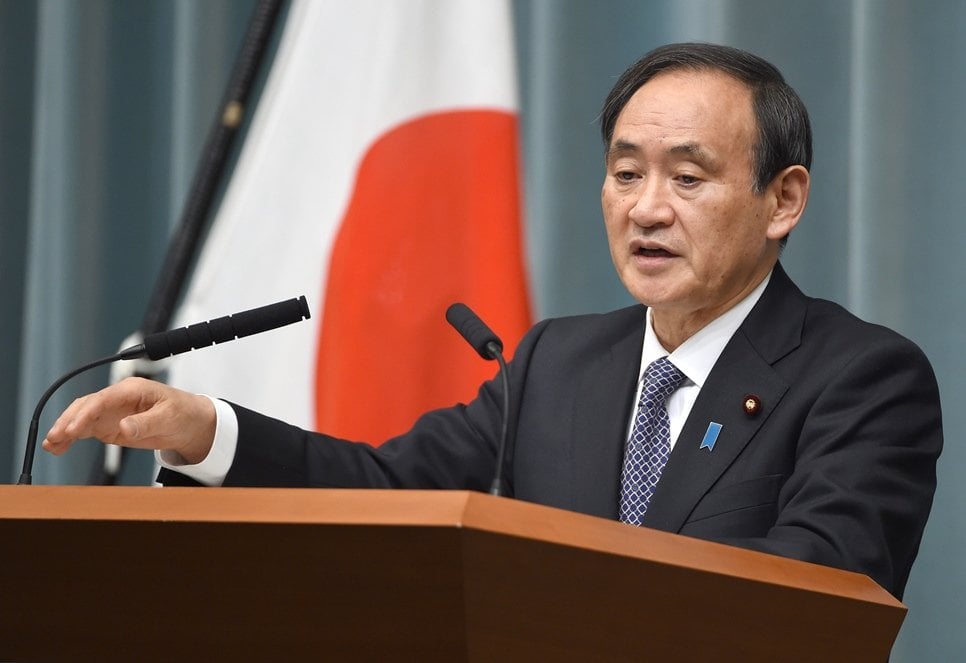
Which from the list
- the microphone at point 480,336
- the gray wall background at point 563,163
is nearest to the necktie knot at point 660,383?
the microphone at point 480,336

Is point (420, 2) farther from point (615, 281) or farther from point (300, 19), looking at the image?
point (615, 281)

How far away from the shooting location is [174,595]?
114 cm

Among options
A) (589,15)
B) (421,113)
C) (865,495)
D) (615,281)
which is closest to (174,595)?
(865,495)

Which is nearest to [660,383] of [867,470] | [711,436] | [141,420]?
[711,436]

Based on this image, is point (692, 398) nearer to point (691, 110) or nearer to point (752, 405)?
point (752, 405)

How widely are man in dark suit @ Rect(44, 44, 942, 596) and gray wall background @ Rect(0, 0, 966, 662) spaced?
0.82 metres

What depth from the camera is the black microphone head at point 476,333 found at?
1.56 meters

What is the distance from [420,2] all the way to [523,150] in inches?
19.1

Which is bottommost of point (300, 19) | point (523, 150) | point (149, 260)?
point (149, 260)

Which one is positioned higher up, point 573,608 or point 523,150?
point 523,150

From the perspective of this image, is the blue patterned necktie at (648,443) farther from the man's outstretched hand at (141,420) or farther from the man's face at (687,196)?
the man's outstretched hand at (141,420)

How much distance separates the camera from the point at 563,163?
3115mm

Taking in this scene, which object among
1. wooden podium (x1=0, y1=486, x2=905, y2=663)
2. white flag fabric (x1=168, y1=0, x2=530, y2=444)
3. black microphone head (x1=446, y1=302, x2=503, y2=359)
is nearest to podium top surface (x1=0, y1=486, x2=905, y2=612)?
wooden podium (x1=0, y1=486, x2=905, y2=663)

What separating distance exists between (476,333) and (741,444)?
43cm
